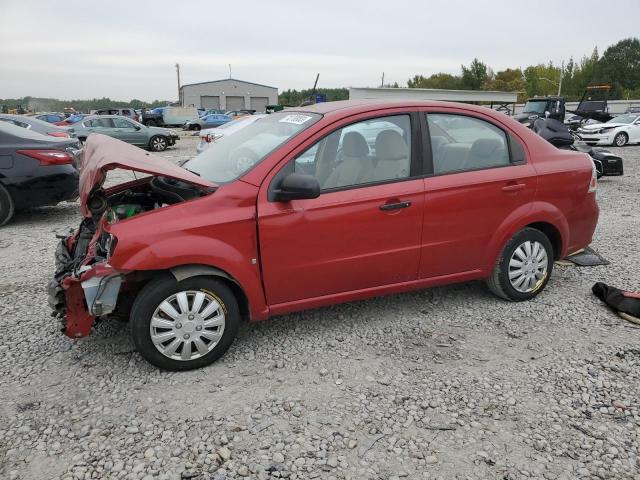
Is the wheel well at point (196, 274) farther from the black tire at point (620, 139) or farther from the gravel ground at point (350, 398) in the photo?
the black tire at point (620, 139)

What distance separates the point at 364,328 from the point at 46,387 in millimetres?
2170

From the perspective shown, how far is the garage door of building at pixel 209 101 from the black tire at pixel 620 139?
206 ft

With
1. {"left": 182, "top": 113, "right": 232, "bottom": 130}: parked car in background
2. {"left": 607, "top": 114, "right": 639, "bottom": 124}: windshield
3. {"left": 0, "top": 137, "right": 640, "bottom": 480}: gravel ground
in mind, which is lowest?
{"left": 0, "top": 137, "right": 640, "bottom": 480}: gravel ground

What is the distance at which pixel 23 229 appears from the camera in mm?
6871

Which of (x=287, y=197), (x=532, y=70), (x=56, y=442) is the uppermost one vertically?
(x=532, y=70)

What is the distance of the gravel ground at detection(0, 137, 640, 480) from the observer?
248 centimetres

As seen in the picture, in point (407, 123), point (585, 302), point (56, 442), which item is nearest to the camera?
point (56, 442)

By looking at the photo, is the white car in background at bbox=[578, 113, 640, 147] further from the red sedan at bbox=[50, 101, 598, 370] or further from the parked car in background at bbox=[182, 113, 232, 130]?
the parked car in background at bbox=[182, 113, 232, 130]

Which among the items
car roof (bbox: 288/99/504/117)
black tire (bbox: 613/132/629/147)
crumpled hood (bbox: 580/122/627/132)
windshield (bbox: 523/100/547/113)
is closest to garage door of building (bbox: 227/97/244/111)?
windshield (bbox: 523/100/547/113)

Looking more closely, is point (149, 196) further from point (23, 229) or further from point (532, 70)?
point (532, 70)

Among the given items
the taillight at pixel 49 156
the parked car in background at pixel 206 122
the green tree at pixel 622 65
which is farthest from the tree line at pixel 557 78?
the taillight at pixel 49 156

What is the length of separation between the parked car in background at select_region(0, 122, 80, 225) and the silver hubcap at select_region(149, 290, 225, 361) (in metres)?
4.75

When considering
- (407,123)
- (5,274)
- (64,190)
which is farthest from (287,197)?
(64,190)

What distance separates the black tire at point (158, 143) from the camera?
19.9 m
